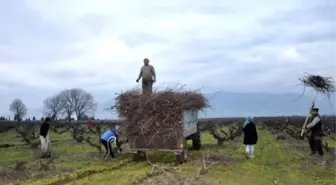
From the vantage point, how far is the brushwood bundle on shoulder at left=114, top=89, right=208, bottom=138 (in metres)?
16.7

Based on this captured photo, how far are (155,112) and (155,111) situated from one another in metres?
0.04

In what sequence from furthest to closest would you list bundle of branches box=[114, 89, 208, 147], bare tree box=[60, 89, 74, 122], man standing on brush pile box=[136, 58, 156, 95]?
bare tree box=[60, 89, 74, 122] < man standing on brush pile box=[136, 58, 156, 95] < bundle of branches box=[114, 89, 208, 147]

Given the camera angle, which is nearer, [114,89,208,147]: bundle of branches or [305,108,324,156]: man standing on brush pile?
[114,89,208,147]: bundle of branches

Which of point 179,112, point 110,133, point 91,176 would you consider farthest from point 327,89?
point 91,176

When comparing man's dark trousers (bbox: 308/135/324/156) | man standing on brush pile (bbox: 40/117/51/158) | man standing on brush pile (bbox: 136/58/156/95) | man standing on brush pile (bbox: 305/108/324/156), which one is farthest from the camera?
man standing on brush pile (bbox: 40/117/51/158)

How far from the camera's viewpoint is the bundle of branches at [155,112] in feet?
54.9

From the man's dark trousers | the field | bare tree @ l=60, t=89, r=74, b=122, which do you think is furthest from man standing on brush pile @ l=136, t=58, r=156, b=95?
bare tree @ l=60, t=89, r=74, b=122

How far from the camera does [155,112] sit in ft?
55.7

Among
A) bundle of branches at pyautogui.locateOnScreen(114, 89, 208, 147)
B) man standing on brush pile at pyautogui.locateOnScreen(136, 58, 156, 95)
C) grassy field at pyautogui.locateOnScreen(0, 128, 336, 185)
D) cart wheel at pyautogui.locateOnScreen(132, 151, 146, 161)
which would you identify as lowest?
grassy field at pyautogui.locateOnScreen(0, 128, 336, 185)

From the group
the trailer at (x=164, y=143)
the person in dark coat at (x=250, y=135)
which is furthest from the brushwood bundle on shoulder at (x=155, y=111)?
the person in dark coat at (x=250, y=135)

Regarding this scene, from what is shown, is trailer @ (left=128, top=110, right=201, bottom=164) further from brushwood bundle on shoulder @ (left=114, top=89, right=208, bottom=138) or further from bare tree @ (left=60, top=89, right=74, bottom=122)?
bare tree @ (left=60, top=89, right=74, bottom=122)

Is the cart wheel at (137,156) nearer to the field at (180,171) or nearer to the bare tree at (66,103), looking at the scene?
the field at (180,171)

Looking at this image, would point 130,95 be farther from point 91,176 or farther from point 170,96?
point 91,176

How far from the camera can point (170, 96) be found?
17.0 metres
